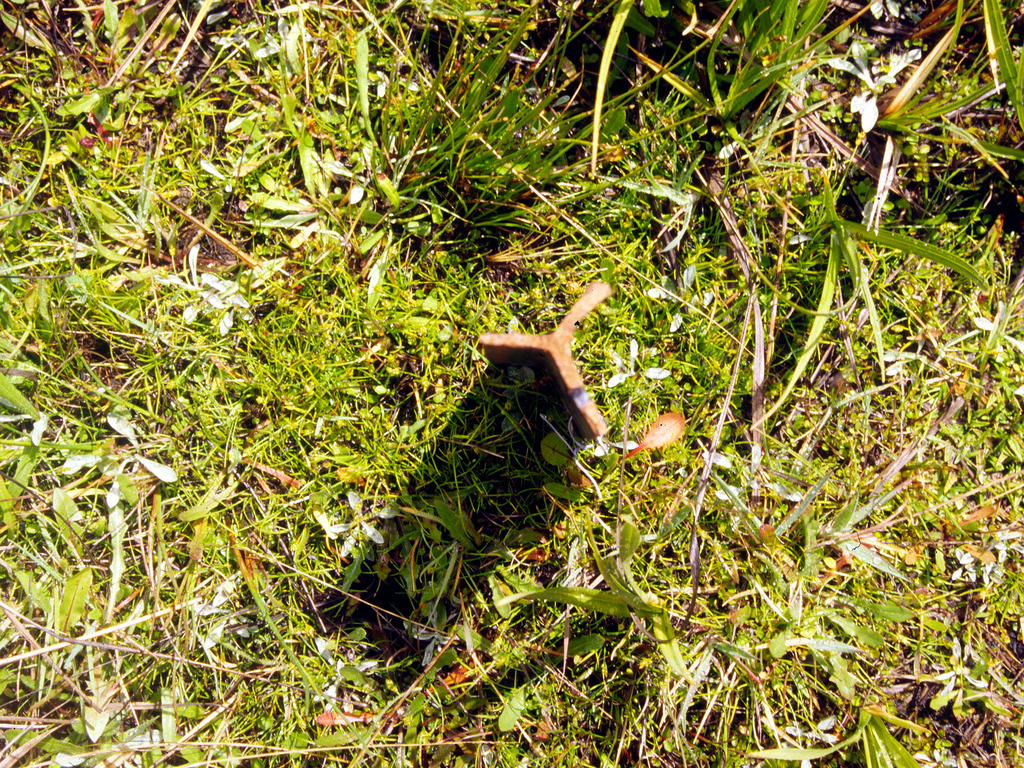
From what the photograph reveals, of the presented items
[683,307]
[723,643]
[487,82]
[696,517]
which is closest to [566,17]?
[487,82]

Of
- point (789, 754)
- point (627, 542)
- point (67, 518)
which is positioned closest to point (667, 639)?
point (627, 542)

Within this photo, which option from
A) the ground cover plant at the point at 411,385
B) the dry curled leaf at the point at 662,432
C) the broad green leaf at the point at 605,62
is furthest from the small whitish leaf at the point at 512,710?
the broad green leaf at the point at 605,62

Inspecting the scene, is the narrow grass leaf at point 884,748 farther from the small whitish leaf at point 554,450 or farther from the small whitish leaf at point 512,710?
the small whitish leaf at point 554,450

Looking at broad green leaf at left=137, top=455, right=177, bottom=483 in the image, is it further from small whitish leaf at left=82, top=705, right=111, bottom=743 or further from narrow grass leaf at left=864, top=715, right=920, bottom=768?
narrow grass leaf at left=864, top=715, right=920, bottom=768

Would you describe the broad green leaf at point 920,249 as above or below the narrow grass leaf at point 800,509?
above

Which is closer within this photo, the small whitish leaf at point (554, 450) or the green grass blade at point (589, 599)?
the green grass blade at point (589, 599)

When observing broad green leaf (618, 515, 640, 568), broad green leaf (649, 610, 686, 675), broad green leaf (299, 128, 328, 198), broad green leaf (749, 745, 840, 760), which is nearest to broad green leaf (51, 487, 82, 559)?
broad green leaf (299, 128, 328, 198)
